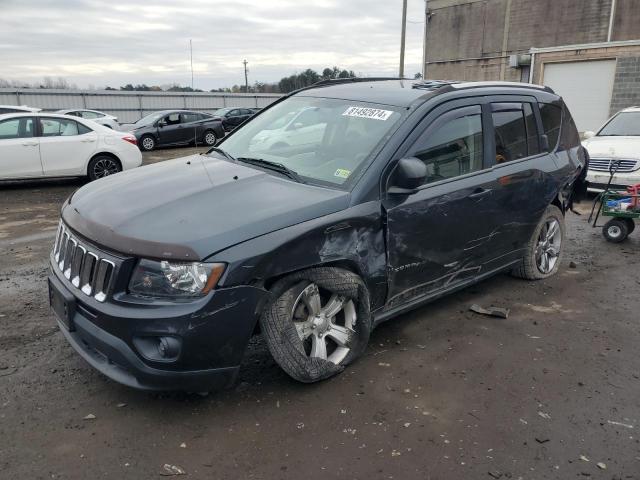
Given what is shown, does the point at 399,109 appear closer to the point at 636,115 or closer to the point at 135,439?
the point at 135,439

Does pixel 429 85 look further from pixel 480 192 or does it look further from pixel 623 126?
pixel 623 126

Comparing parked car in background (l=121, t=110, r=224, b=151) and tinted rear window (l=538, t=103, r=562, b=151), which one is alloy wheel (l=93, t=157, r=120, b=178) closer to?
parked car in background (l=121, t=110, r=224, b=151)

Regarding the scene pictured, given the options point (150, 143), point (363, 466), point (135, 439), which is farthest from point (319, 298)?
point (150, 143)

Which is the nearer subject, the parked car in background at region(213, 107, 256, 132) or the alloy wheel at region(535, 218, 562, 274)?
the alloy wheel at region(535, 218, 562, 274)

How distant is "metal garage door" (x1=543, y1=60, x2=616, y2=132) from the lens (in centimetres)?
1933

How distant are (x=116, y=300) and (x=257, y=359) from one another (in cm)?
119

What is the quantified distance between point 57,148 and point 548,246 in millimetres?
9249

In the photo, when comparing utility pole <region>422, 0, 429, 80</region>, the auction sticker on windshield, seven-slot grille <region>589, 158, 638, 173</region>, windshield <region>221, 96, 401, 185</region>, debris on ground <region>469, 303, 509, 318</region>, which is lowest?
debris on ground <region>469, 303, 509, 318</region>

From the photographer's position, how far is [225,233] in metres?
2.77

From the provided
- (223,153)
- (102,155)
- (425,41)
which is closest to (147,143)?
(102,155)

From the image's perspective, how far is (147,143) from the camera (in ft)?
63.1

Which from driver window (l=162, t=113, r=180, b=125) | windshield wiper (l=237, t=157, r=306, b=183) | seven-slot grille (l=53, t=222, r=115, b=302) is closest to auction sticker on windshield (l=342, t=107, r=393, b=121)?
windshield wiper (l=237, t=157, r=306, b=183)

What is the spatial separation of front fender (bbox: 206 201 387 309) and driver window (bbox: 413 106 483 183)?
65cm

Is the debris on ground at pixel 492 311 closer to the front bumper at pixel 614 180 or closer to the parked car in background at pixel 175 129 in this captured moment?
the front bumper at pixel 614 180
